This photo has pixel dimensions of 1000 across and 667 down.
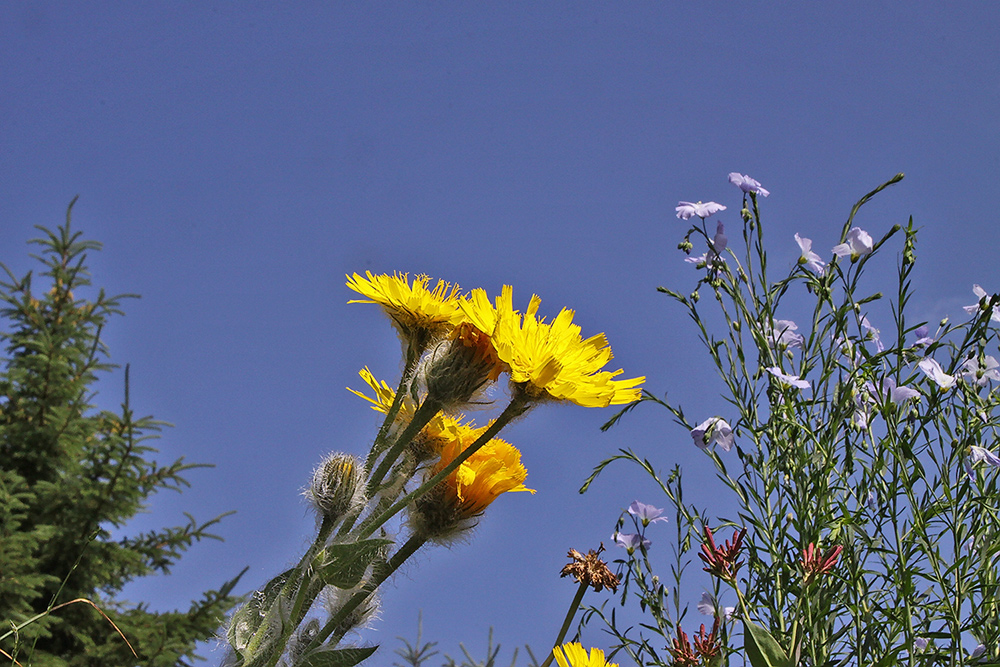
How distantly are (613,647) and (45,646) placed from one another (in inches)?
189

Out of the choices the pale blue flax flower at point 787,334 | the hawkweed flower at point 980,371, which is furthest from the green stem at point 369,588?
Answer: the hawkweed flower at point 980,371

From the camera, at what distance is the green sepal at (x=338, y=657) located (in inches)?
23.5

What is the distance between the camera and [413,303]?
78 cm

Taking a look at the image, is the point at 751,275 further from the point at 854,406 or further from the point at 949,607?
the point at 949,607

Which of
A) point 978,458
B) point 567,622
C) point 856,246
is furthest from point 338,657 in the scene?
point 856,246

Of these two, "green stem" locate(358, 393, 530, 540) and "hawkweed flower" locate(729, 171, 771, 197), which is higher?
"hawkweed flower" locate(729, 171, 771, 197)

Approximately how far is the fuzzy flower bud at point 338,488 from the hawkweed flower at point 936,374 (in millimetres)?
827

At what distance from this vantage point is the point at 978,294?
3.98 ft

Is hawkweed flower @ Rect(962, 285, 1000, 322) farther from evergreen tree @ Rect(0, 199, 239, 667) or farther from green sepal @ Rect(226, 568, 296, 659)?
evergreen tree @ Rect(0, 199, 239, 667)

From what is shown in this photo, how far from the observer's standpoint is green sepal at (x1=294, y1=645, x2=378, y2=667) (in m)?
0.60

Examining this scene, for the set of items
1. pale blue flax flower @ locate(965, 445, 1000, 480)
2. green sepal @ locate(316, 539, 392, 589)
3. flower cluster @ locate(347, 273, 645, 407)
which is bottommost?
green sepal @ locate(316, 539, 392, 589)

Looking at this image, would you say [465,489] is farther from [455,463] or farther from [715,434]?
[715,434]

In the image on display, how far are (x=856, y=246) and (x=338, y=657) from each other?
1002 mm

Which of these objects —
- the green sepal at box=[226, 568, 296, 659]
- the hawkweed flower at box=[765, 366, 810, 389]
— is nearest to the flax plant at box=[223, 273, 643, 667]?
the green sepal at box=[226, 568, 296, 659]
